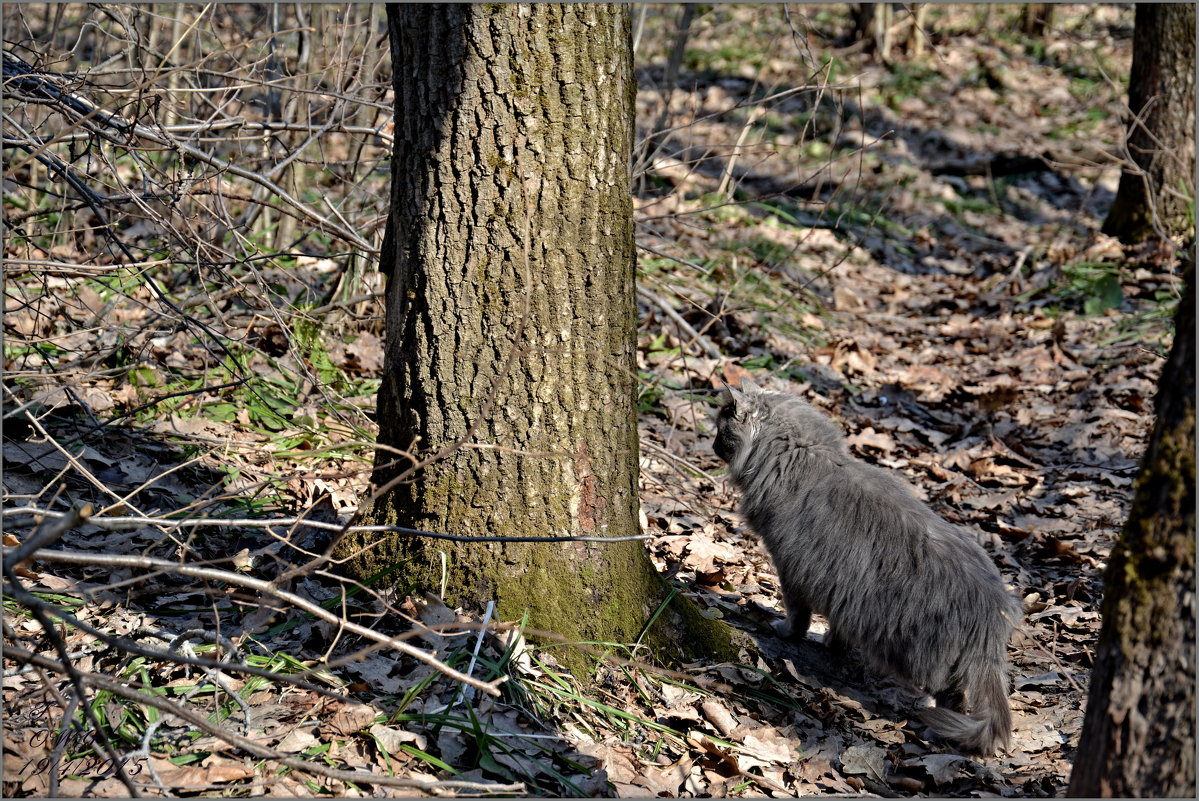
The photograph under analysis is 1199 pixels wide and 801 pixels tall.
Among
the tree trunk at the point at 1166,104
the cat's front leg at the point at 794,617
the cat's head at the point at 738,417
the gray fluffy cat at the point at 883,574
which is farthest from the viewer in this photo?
the tree trunk at the point at 1166,104

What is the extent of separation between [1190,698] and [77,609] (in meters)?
3.68

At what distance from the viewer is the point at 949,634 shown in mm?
3895

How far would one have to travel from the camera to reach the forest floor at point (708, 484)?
3.10 m

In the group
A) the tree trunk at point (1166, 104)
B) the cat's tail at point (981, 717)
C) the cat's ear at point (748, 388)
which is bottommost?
the cat's tail at point (981, 717)

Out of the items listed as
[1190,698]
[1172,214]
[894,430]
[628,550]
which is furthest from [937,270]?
[1190,698]

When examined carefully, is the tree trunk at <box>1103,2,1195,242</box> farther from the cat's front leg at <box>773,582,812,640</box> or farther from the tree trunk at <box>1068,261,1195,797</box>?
the tree trunk at <box>1068,261,1195,797</box>

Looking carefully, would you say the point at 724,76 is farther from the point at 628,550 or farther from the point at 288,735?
the point at 288,735

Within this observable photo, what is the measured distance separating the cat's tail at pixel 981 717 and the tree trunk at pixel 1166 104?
23.5ft

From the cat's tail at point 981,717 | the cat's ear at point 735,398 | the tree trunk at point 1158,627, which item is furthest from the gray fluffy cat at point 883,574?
the tree trunk at point 1158,627

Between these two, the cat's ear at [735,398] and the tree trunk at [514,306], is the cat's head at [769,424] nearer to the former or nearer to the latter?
the cat's ear at [735,398]

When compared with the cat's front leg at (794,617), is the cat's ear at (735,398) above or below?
above

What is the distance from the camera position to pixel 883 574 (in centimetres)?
404

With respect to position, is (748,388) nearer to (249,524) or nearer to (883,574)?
(883,574)
